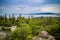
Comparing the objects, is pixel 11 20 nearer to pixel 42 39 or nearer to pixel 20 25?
pixel 20 25

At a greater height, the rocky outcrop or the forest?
the forest

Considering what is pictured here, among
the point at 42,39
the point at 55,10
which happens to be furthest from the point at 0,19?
the point at 55,10

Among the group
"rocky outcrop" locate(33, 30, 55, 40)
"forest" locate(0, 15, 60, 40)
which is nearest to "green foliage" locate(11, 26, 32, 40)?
"forest" locate(0, 15, 60, 40)

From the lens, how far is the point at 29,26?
2.07 m

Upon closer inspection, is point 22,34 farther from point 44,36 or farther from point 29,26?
point 44,36

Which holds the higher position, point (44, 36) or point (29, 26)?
point (29, 26)

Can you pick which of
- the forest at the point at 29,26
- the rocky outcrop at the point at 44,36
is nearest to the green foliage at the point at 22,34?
the forest at the point at 29,26

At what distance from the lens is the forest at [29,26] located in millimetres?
2029

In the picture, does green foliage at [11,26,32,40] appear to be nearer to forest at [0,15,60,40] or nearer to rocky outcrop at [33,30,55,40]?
forest at [0,15,60,40]

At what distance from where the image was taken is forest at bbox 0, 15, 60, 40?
2.03 meters

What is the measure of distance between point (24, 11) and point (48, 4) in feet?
1.38

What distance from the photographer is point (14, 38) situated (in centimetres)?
203

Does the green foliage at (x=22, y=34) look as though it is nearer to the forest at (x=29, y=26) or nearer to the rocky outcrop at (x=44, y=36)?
the forest at (x=29, y=26)

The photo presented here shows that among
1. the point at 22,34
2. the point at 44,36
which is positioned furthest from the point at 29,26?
the point at 44,36
